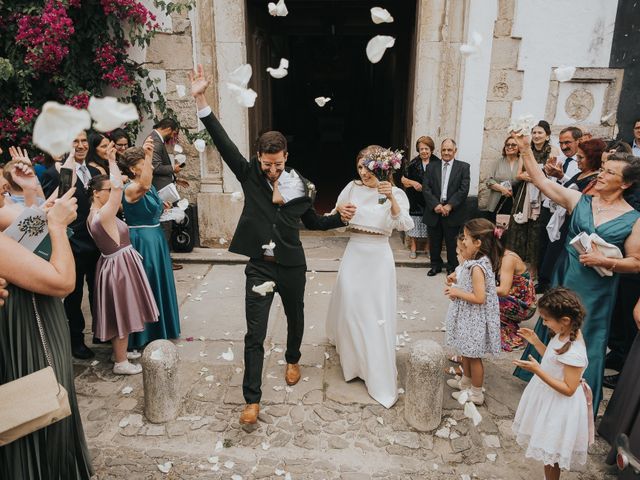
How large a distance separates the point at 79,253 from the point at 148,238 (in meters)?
0.61

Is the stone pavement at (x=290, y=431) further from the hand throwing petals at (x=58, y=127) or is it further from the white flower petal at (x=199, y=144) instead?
the white flower petal at (x=199, y=144)

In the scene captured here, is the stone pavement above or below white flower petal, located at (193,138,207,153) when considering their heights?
below

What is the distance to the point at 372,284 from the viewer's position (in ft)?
13.4

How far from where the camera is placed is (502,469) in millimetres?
3432

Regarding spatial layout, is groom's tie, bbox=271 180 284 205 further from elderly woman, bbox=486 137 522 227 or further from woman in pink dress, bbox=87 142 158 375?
elderly woman, bbox=486 137 522 227

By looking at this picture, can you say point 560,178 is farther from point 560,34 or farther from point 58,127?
point 58,127

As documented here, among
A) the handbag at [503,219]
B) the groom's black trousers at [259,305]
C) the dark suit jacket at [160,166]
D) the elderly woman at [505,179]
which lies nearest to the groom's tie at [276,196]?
the groom's black trousers at [259,305]

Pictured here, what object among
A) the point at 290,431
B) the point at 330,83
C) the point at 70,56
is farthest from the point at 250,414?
the point at 330,83

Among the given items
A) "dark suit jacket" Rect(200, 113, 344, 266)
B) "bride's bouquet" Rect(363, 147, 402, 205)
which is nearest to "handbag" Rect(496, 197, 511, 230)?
"bride's bouquet" Rect(363, 147, 402, 205)

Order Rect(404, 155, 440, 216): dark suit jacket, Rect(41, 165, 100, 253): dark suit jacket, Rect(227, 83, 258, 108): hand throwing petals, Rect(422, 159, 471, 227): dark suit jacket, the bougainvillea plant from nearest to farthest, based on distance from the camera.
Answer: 1. Rect(227, 83, 258, 108): hand throwing petals
2. Rect(41, 165, 100, 253): dark suit jacket
3. the bougainvillea plant
4. Rect(422, 159, 471, 227): dark suit jacket
5. Rect(404, 155, 440, 216): dark suit jacket

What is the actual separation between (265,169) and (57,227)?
63.3 inches

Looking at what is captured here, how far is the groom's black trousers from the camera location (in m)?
3.78

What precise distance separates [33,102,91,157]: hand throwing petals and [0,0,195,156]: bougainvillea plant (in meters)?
5.04

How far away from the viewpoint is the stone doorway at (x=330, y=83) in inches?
336
